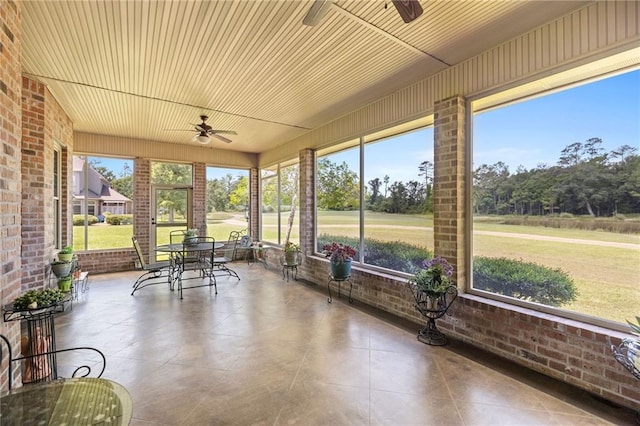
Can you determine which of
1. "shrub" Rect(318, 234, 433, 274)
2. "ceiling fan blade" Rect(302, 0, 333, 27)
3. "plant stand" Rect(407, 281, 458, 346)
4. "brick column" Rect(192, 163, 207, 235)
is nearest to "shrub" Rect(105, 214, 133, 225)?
"brick column" Rect(192, 163, 207, 235)

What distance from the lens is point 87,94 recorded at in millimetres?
4004

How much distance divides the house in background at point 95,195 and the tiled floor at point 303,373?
2.97m

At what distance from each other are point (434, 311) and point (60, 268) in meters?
4.85

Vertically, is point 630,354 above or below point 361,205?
below

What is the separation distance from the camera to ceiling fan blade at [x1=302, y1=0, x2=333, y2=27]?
Result: 1681mm

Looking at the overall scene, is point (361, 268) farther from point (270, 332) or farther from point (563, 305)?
point (563, 305)

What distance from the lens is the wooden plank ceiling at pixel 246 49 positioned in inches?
89.8

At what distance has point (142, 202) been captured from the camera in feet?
22.0

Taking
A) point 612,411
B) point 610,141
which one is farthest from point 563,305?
point 610,141

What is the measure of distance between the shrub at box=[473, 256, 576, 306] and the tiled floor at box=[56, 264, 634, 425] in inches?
26.0

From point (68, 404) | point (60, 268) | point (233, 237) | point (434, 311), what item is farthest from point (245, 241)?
point (68, 404)

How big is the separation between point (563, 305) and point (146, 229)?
24.6ft

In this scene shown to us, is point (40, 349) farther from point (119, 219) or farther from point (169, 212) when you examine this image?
point (169, 212)

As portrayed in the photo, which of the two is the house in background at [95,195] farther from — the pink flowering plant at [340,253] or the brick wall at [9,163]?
the pink flowering plant at [340,253]
